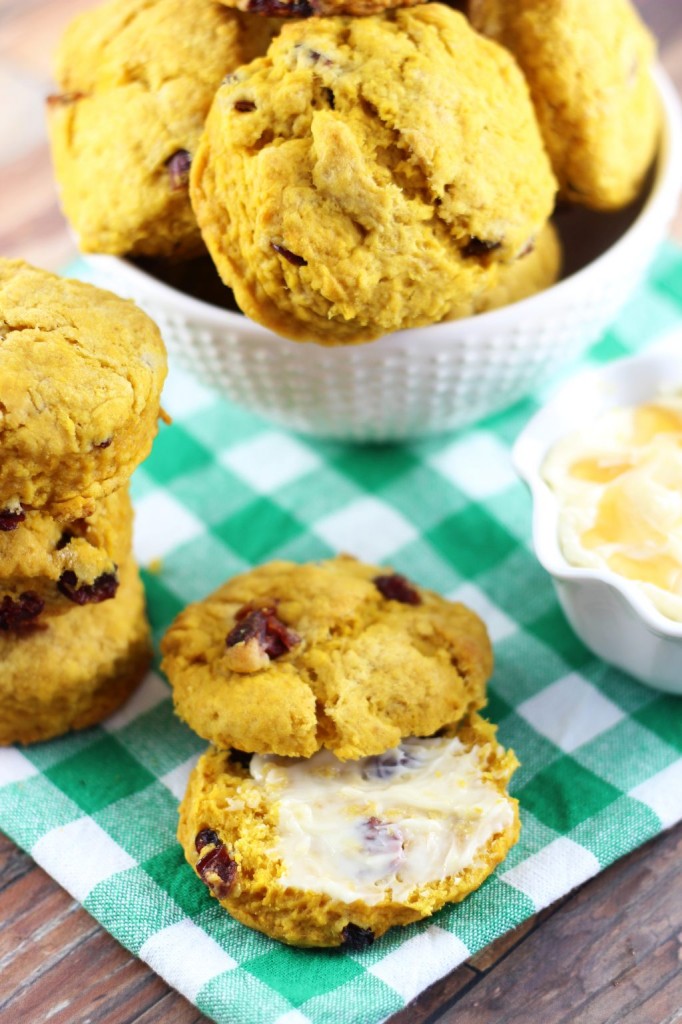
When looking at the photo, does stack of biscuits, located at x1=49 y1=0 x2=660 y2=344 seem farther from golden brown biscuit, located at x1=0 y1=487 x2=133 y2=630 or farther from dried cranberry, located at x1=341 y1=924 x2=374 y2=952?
dried cranberry, located at x1=341 y1=924 x2=374 y2=952

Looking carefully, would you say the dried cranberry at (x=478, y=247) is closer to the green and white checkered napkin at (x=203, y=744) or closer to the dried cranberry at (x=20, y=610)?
the green and white checkered napkin at (x=203, y=744)

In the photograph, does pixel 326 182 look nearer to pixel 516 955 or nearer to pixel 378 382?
pixel 378 382

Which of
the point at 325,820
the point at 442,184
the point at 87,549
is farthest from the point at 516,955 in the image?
the point at 442,184

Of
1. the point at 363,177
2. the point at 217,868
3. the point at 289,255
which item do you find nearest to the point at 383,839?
the point at 217,868

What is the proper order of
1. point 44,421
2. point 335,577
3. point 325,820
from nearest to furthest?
point 44,421
point 325,820
point 335,577

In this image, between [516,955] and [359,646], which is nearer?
[516,955]

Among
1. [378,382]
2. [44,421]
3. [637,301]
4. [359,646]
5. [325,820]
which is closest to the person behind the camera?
[44,421]

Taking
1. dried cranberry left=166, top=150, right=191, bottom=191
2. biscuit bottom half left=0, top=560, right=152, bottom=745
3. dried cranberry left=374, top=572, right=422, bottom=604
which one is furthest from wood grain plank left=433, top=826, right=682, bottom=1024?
dried cranberry left=166, top=150, right=191, bottom=191
